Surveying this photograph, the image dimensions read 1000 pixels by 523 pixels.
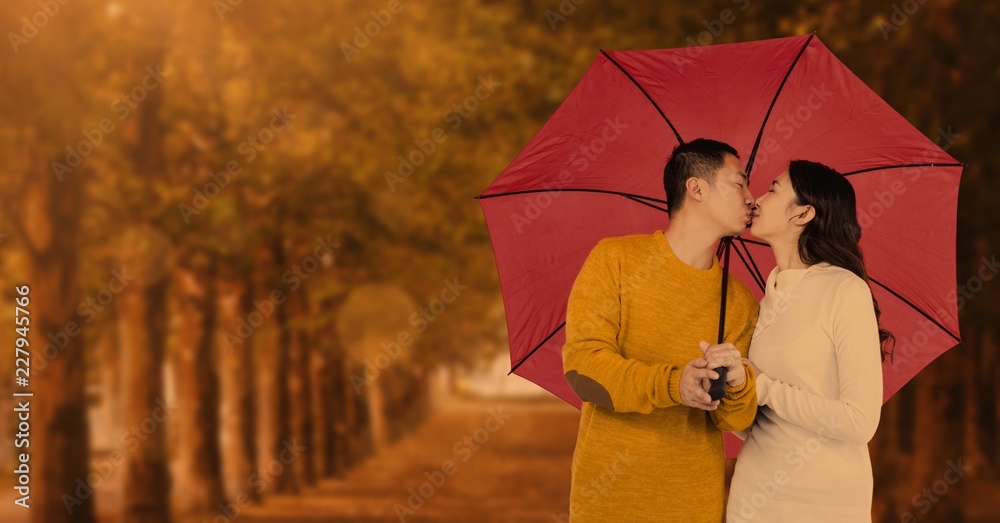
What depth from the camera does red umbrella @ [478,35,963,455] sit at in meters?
4.19

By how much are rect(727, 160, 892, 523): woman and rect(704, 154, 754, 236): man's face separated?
2.4 inches

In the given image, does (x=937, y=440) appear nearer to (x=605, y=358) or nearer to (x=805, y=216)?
(x=805, y=216)

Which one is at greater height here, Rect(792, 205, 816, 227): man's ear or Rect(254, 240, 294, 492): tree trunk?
Rect(254, 240, 294, 492): tree trunk

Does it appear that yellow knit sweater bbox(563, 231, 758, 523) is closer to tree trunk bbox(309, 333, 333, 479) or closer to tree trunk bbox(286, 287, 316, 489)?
tree trunk bbox(286, 287, 316, 489)

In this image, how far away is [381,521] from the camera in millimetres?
16297

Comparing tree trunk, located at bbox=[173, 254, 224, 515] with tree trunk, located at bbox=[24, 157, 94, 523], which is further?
tree trunk, located at bbox=[173, 254, 224, 515]

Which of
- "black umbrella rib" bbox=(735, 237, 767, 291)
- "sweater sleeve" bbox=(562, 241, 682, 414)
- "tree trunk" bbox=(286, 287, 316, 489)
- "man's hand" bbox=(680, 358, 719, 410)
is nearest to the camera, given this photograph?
"man's hand" bbox=(680, 358, 719, 410)

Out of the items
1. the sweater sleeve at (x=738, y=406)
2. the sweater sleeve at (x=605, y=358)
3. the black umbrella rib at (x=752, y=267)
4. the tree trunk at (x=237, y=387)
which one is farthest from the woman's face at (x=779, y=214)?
the tree trunk at (x=237, y=387)

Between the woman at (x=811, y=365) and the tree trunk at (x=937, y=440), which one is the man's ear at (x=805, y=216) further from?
the tree trunk at (x=937, y=440)

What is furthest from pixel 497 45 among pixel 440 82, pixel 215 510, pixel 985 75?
pixel 215 510

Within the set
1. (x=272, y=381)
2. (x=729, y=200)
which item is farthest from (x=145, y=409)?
(x=729, y=200)

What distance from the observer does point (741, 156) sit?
4.31m

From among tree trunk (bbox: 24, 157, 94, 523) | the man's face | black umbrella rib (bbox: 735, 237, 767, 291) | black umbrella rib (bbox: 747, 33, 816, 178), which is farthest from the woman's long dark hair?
tree trunk (bbox: 24, 157, 94, 523)

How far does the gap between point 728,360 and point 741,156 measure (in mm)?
1292
